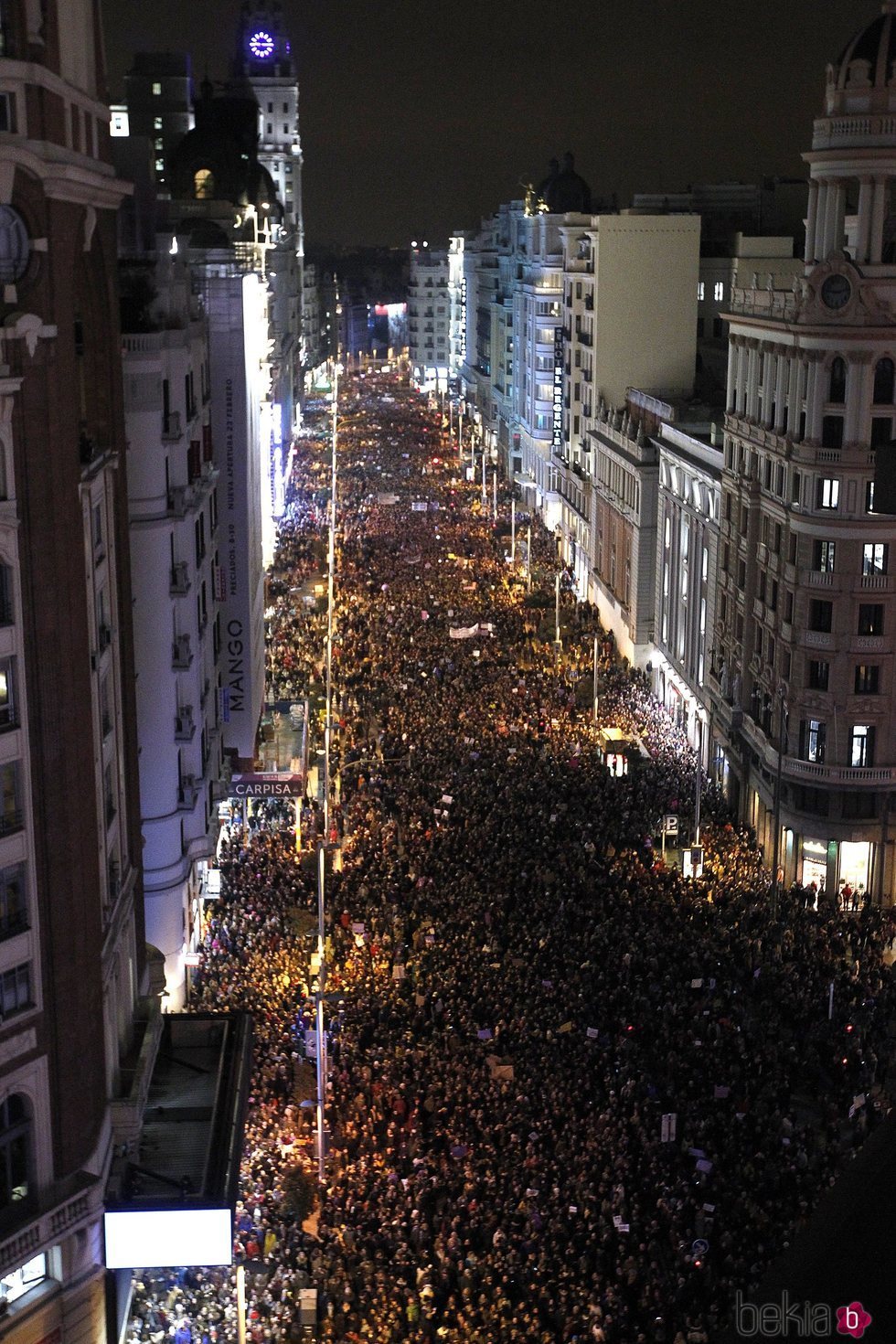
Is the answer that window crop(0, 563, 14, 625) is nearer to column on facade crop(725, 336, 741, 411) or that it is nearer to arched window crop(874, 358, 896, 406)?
arched window crop(874, 358, 896, 406)

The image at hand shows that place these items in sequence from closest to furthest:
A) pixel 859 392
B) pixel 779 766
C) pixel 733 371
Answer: pixel 859 392, pixel 779 766, pixel 733 371

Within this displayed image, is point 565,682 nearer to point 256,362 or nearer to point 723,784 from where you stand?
point 723,784

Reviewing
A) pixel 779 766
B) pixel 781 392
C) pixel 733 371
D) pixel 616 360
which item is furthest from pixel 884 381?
pixel 616 360

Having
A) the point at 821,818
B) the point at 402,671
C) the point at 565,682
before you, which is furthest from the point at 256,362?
the point at 821,818

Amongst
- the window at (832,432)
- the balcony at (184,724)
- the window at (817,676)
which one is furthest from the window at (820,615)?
the balcony at (184,724)

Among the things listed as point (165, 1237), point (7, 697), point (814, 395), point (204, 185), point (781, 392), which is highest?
point (204, 185)

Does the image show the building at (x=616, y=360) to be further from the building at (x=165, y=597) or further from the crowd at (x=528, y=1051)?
the building at (x=165, y=597)

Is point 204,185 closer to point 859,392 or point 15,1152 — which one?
point 859,392
